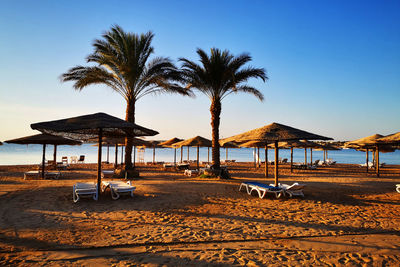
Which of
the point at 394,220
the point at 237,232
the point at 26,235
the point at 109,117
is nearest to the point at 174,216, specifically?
the point at 237,232

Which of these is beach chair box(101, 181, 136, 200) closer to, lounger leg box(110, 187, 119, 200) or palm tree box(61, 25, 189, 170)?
lounger leg box(110, 187, 119, 200)

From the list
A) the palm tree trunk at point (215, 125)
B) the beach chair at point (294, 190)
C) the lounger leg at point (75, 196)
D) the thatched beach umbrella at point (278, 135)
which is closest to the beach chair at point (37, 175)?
the lounger leg at point (75, 196)

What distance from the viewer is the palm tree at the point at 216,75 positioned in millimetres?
12906

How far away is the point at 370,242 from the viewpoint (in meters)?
4.22

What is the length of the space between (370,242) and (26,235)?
6046 millimetres

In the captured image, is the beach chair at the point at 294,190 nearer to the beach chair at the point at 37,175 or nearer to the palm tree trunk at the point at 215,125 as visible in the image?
the palm tree trunk at the point at 215,125

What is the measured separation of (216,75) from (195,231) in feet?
31.9

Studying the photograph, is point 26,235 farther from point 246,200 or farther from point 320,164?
point 320,164

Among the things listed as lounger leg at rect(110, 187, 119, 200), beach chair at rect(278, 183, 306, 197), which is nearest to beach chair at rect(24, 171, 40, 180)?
lounger leg at rect(110, 187, 119, 200)

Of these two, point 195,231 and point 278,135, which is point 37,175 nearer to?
point 195,231

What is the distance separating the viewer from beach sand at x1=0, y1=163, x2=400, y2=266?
3.52 m

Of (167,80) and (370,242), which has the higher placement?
(167,80)

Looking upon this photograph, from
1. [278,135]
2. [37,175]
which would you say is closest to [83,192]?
[278,135]

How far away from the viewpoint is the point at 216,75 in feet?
42.4
